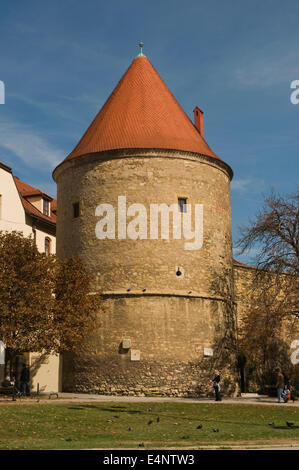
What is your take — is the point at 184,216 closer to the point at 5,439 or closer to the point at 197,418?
the point at 197,418

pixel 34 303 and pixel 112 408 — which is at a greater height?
pixel 34 303

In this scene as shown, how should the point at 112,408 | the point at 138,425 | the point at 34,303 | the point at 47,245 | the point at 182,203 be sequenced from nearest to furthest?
the point at 138,425 → the point at 112,408 → the point at 34,303 → the point at 182,203 → the point at 47,245

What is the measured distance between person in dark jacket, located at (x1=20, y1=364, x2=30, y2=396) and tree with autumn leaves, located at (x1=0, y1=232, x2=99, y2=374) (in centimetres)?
247

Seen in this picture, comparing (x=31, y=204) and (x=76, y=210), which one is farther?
(x=31, y=204)

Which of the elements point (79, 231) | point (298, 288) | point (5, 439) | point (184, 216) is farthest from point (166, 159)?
point (5, 439)

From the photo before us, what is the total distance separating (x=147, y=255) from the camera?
2588 cm

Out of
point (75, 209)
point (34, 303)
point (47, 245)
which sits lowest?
point (34, 303)

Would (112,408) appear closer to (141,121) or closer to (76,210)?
(76,210)

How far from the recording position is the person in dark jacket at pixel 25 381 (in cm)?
2393

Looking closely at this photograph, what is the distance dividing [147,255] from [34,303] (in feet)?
19.7

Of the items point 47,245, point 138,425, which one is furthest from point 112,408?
point 47,245

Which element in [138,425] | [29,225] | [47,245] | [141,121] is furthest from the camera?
[47,245]

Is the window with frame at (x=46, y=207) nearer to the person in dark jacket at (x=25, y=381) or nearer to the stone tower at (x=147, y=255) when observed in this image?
the stone tower at (x=147, y=255)
